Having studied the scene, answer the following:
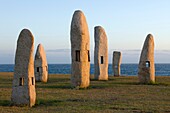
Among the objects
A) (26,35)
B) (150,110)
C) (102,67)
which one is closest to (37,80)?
(102,67)

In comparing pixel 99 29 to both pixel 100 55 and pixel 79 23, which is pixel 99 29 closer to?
pixel 100 55

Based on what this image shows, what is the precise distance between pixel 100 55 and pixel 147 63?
555 centimetres

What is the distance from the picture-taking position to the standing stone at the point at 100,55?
3093 cm

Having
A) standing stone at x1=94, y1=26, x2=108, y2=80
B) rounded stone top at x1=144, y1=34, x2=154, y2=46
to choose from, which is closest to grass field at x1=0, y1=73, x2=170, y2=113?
rounded stone top at x1=144, y1=34, x2=154, y2=46

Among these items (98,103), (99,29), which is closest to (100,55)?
(99,29)

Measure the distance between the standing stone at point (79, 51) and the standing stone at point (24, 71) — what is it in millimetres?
8187

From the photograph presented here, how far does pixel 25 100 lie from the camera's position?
15.7 metres

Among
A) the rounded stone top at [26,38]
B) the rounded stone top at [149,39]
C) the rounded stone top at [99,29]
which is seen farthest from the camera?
the rounded stone top at [99,29]

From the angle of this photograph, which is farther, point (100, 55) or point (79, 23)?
point (100, 55)

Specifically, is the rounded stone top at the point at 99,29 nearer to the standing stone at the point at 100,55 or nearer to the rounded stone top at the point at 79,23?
the standing stone at the point at 100,55

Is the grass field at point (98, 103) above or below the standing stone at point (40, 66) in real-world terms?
below

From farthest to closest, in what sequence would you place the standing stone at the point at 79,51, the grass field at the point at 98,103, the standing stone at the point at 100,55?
the standing stone at the point at 100,55 < the standing stone at the point at 79,51 < the grass field at the point at 98,103

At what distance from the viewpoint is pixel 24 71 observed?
1558cm

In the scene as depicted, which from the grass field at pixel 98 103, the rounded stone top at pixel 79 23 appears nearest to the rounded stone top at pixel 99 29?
the rounded stone top at pixel 79 23
